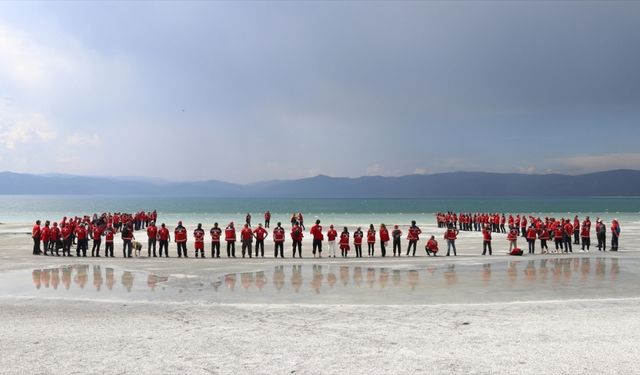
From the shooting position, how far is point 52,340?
10.0 metres

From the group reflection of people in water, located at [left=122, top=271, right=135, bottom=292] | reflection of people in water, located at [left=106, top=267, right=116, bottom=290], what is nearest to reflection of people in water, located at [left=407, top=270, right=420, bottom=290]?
reflection of people in water, located at [left=122, top=271, right=135, bottom=292]

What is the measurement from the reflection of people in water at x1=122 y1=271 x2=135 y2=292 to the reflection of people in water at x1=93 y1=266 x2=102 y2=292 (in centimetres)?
73

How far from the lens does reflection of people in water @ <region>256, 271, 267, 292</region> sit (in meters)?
16.2

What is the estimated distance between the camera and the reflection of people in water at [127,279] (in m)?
16.1

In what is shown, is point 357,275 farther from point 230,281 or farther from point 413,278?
point 230,281

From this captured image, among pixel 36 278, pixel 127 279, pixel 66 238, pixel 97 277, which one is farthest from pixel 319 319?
pixel 66 238

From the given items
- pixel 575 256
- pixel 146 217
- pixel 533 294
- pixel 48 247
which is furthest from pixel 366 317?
pixel 146 217

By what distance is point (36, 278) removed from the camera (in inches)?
693

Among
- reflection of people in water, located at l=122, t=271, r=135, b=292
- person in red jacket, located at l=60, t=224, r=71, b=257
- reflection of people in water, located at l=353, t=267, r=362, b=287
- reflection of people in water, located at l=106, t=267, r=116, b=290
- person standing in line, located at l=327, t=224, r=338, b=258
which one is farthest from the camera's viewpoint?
person in red jacket, located at l=60, t=224, r=71, b=257

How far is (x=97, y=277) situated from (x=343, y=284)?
8.56 metres

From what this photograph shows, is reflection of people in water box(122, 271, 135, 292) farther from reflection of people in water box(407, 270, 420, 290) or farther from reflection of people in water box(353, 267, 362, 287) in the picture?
reflection of people in water box(407, 270, 420, 290)

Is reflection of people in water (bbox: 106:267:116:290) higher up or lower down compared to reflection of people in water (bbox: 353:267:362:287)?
higher up

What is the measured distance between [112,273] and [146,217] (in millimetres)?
27712

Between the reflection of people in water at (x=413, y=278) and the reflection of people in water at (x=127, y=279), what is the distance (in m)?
8.65
